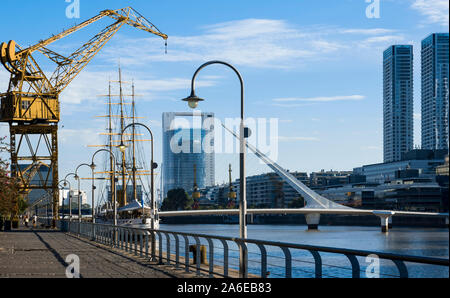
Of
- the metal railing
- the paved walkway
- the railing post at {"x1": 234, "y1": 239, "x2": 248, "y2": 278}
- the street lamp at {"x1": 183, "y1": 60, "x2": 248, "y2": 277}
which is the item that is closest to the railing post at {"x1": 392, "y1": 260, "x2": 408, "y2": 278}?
the metal railing

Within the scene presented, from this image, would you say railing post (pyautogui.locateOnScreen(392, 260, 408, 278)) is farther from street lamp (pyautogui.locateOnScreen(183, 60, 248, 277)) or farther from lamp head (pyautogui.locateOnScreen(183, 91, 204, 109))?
lamp head (pyautogui.locateOnScreen(183, 91, 204, 109))

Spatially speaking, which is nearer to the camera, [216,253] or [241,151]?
[241,151]

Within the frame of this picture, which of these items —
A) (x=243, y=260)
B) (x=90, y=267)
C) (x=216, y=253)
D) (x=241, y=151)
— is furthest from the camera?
(x=216, y=253)

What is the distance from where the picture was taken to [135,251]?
1188 inches

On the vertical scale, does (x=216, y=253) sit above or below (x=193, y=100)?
below

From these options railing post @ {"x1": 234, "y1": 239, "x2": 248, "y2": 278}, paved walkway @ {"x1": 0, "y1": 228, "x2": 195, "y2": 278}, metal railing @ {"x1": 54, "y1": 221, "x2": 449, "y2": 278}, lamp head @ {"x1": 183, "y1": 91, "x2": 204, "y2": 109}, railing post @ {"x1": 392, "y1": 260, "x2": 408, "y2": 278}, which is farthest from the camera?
lamp head @ {"x1": 183, "y1": 91, "x2": 204, "y2": 109}

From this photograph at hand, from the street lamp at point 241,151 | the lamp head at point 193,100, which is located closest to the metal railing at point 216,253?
the street lamp at point 241,151

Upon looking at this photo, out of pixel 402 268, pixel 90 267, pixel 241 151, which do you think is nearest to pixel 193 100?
pixel 241 151

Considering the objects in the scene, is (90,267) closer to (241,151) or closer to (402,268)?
(241,151)

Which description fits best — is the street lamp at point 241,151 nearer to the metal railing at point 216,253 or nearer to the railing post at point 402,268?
the metal railing at point 216,253

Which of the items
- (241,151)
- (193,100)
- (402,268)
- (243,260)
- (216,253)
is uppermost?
(193,100)
